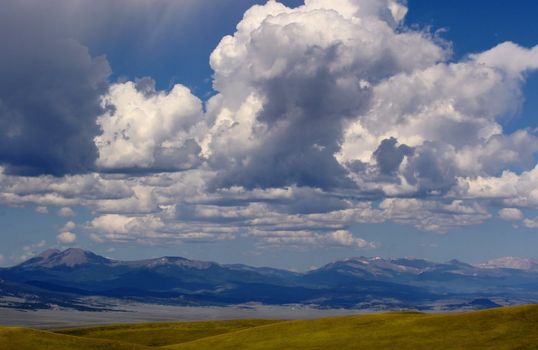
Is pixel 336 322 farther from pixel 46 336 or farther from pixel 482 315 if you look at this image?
pixel 46 336

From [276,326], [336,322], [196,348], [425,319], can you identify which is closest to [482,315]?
[425,319]

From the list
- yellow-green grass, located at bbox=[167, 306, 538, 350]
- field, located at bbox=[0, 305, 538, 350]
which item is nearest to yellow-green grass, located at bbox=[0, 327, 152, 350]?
field, located at bbox=[0, 305, 538, 350]

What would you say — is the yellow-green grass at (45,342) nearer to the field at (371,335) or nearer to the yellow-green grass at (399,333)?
the field at (371,335)

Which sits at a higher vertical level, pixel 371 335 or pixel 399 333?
pixel 399 333

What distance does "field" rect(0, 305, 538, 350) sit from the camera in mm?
120875

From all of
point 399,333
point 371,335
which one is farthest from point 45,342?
point 399,333

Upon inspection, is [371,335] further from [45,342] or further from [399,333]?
[45,342]

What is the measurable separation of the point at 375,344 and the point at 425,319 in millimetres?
18403

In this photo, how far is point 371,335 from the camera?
454ft

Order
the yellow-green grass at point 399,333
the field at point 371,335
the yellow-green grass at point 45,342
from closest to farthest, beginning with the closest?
the yellow-green grass at point 45,342
the field at point 371,335
the yellow-green grass at point 399,333

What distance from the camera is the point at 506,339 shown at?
123m

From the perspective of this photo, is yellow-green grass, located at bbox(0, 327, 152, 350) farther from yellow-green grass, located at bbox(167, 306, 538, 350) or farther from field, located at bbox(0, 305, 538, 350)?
yellow-green grass, located at bbox(167, 306, 538, 350)

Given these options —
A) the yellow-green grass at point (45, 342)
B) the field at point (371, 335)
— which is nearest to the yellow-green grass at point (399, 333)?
the field at point (371, 335)

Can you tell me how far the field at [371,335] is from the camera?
121 meters
